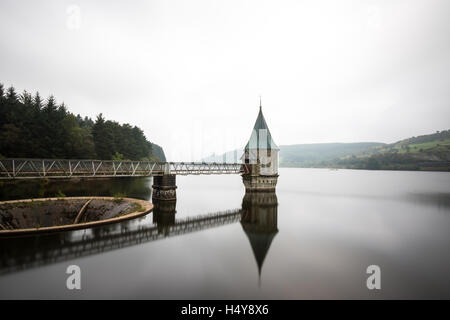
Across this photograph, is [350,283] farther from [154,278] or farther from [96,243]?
[96,243]

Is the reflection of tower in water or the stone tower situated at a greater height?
the stone tower

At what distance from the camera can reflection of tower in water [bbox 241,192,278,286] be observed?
13.8 meters

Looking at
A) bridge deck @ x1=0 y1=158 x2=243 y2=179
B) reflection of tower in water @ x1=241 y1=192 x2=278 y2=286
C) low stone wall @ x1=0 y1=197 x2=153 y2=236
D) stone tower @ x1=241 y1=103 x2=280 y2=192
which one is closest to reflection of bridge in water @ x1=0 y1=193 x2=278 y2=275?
reflection of tower in water @ x1=241 y1=192 x2=278 y2=286

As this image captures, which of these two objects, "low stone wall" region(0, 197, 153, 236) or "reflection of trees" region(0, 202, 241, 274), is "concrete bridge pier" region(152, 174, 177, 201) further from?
"reflection of trees" region(0, 202, 241, 274)

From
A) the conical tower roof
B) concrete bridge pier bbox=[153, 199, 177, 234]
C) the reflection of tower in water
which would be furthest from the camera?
the conical tower roof

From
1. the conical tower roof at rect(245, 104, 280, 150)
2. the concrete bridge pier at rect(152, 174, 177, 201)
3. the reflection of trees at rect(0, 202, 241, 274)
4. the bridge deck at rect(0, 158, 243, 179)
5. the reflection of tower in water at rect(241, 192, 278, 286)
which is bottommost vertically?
the reflection of tower in water at rect(241, 192, 278, 286)

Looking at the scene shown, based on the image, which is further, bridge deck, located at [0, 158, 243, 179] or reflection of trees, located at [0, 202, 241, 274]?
bridge deck, located at [0, 158, 243, 179]

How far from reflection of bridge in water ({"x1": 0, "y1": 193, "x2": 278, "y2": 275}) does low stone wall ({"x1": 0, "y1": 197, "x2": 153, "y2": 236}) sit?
59.7 inches

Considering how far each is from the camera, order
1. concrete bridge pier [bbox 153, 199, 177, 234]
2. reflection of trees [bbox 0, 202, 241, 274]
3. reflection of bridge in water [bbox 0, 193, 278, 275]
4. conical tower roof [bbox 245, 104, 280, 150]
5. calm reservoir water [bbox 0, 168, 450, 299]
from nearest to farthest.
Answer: calm reservoir water [bbox 0, 168, 450, 299], reflection of trees [bbox 0, 202, 241, 274], reflection of bridge in water [bbox 0, 193, 278, 275], concrete bridge pier [bbox 153, 199, 177, 234], conical tower roof [bbox 245, 104, 280, 150]

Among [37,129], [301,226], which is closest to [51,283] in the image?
[301,226]

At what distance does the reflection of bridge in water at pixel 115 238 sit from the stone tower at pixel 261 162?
16987mm

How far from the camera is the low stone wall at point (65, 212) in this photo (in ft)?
54.2

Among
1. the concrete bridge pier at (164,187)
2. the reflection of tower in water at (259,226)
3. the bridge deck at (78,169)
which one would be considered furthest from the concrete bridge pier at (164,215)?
the reflection of tower in water at (259,226)
